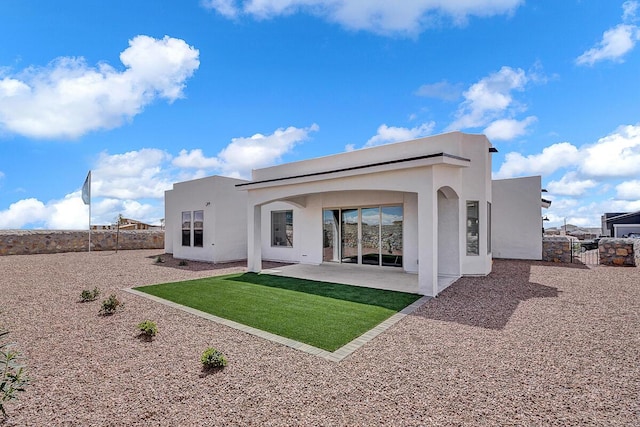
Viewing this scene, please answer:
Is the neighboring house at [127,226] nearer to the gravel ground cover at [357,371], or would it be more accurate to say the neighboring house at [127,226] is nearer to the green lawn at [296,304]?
the green lawn at [296,304]

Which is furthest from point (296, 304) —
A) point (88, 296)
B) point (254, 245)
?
point (88, 296)

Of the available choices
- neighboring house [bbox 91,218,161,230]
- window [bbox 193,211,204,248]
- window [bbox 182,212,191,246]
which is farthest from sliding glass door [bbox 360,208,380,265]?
neighboring house [bbox 91,218,161,230]

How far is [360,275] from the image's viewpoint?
11.7 meters

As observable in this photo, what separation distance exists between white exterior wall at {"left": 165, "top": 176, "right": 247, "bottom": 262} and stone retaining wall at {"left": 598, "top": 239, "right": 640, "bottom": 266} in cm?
1856

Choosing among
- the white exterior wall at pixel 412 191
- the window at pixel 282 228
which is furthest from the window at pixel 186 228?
the white exterior wall at pixel 412 191

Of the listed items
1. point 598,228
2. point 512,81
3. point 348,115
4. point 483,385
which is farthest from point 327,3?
point 598,228

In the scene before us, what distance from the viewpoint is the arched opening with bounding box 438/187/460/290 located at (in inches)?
444

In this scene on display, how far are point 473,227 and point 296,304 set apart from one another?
7.95 meters

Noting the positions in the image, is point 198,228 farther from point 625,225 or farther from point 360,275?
point 625,225

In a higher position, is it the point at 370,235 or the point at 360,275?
the point at 370,235

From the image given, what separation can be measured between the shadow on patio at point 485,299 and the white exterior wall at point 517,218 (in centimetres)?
517

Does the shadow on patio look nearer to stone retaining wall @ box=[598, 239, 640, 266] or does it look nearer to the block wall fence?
the block wall fence

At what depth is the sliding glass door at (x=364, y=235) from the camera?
12.6 metres

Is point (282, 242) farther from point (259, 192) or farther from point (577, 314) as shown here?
point (577, 314)
